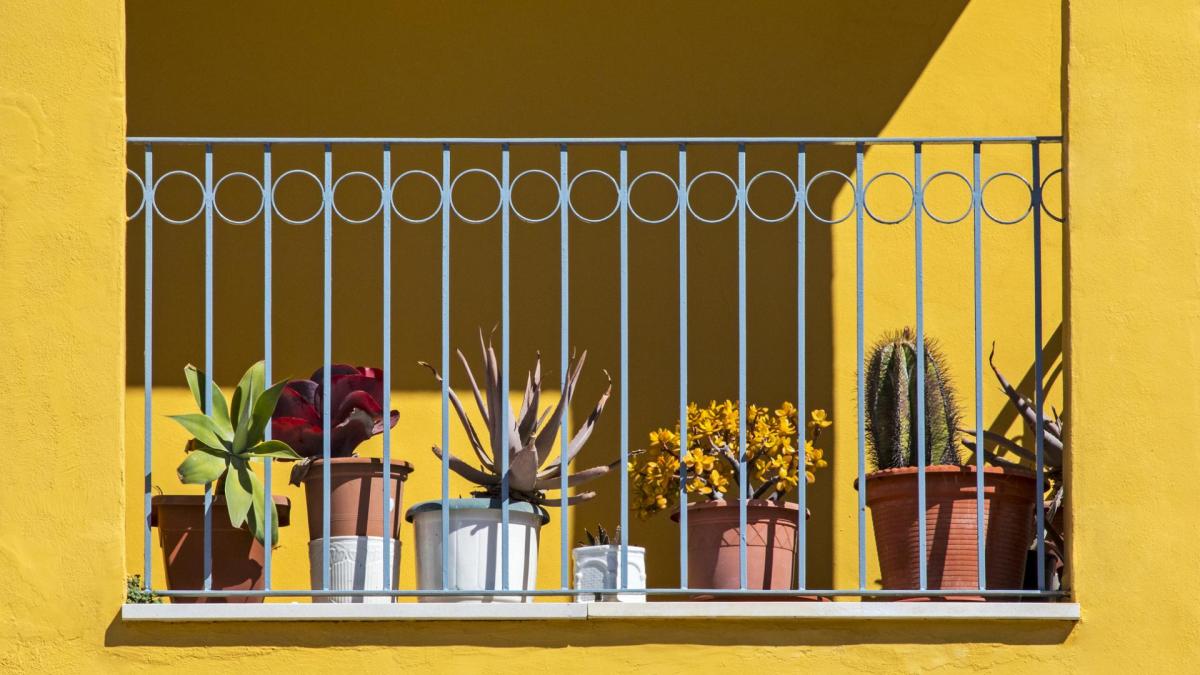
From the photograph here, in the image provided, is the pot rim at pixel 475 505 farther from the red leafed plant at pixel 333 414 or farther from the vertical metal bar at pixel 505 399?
the red leafed plant at pixel 333 414

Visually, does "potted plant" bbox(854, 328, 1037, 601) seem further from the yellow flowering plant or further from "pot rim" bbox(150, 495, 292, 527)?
"pot rim" bbox(150, 495, 292, 527)

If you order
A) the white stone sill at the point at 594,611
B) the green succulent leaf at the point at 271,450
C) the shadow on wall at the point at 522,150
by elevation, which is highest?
the shadow on wall at the point at 522,150

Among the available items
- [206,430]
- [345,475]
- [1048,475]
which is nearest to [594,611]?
[345,475]

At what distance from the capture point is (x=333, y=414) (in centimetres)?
620

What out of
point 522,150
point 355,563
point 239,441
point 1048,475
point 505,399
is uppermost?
point 522,150

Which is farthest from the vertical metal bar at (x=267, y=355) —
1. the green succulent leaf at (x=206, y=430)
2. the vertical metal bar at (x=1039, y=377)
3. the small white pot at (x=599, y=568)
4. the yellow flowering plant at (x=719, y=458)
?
the vertical metal bar at (x=1039, y=377)

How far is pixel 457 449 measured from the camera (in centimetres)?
737

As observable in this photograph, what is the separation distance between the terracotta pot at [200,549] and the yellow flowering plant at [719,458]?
107 centimetres

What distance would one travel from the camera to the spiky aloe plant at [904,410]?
626cm

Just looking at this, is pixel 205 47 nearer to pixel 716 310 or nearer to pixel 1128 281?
pixel 716 310

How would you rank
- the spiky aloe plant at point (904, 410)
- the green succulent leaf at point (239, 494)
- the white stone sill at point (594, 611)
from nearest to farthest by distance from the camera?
the white stone sill at point (594, 611) < the green succulent leaf at point (239, 494) < the spiky aloe plant at point (904, 410)

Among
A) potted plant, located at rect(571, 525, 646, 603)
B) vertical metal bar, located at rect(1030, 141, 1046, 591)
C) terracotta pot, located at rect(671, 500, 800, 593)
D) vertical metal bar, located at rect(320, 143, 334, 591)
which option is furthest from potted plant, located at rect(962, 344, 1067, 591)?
vertical metal bar, located at rect(320, 143, 334, 591)

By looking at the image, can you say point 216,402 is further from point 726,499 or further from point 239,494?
point 726,499

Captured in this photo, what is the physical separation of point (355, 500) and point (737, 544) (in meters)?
1.01
